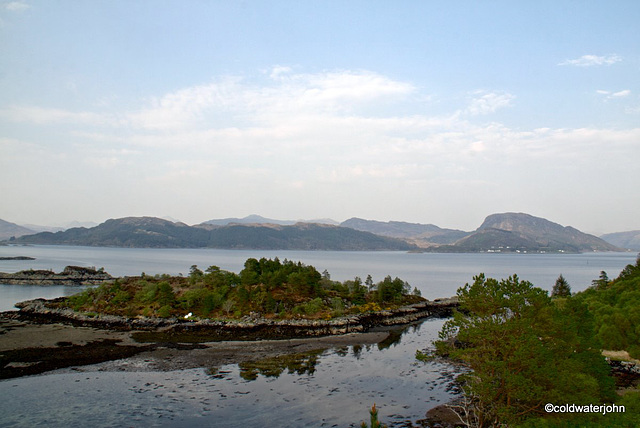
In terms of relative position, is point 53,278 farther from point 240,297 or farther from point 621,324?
point 621,324

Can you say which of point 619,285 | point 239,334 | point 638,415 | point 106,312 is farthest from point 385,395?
point 106,312

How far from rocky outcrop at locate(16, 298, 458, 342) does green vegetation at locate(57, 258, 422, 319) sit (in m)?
3.77

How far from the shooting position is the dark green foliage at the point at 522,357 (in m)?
24.4

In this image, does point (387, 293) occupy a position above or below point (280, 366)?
above

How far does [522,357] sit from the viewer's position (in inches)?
976

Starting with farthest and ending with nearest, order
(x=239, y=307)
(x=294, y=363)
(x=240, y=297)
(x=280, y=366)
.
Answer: (x=240, y=297)
(x=239, y=307)
(x=294, y=363)
(x=280, y=366)

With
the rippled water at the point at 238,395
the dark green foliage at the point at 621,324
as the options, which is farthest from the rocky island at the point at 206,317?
the dark green foliage at the point at 621,324

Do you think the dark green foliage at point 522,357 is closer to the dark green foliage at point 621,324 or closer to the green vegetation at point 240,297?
the dark green foliage at point 621,324

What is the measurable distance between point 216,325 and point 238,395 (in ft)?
111

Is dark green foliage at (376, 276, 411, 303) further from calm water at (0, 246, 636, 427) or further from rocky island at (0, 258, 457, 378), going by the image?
calm water at (0, 246, 636, 427)

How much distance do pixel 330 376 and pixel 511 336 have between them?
23699mm

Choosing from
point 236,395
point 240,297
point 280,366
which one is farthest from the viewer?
point 240,297

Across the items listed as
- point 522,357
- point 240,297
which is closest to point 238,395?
point 522,357

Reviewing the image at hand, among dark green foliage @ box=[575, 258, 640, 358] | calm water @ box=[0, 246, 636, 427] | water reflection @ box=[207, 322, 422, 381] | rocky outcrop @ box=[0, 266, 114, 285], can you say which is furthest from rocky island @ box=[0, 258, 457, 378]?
rocky outcrop @ box=[0, 266, 114, 285]
